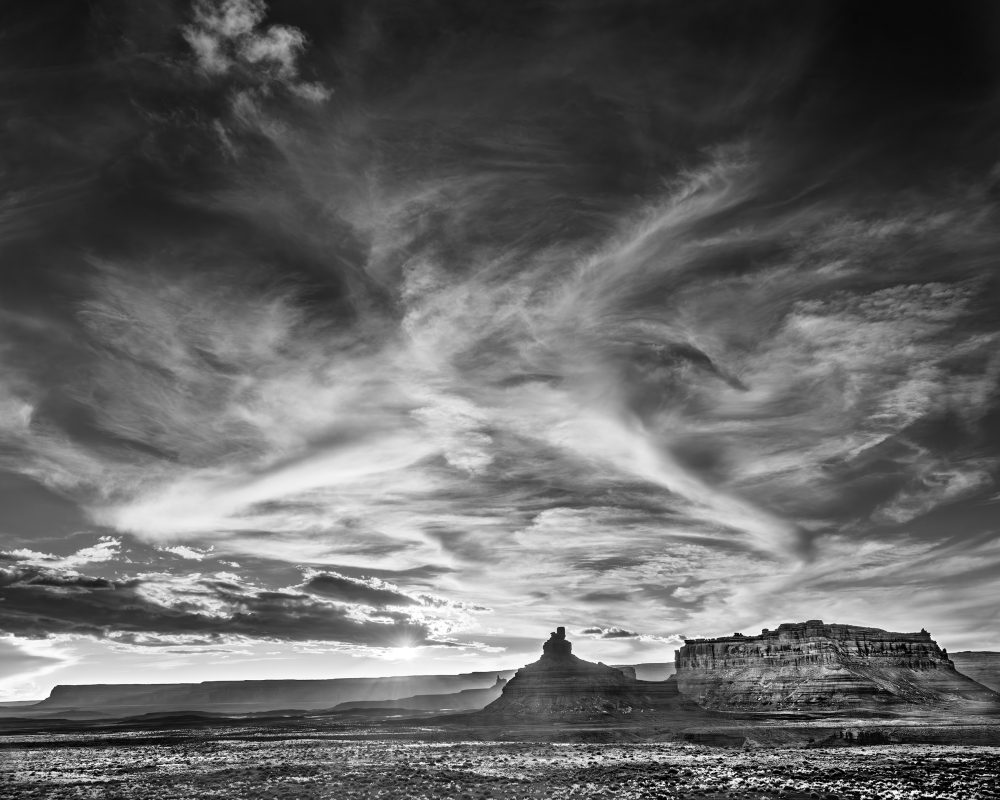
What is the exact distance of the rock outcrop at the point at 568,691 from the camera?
131 m

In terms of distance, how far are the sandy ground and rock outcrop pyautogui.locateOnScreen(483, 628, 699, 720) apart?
5002 cm

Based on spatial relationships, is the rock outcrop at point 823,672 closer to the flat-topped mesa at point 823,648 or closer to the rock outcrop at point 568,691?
the flat-topped mesa at point 823,648

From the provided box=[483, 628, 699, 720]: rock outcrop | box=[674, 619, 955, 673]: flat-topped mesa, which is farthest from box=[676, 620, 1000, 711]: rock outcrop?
box=[483, 628, 699, 720]: rock outcrop

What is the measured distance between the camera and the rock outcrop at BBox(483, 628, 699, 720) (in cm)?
13088

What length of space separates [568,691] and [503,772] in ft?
274

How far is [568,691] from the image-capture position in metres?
135

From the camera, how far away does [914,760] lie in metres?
61.1

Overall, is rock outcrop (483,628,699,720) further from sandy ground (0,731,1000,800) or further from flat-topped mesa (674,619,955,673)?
→ sandy ground (0,731,1000,800)

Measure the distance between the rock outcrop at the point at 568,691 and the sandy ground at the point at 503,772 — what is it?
50017 mm

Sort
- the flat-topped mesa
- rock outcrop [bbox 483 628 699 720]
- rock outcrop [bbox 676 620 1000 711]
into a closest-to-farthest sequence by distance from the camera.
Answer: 1. rock outcrop [bbox 483 628 699 720]
2. rock outcrop [bbox 676 620 1000 711]
3. the flat-topped mesa

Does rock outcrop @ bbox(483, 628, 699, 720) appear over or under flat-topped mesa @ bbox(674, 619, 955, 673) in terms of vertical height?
under

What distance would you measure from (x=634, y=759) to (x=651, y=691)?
8763 centimetres

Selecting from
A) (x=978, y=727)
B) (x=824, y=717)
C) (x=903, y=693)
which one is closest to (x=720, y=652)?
(x=903, y=693)

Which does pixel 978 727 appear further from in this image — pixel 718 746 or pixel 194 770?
pixel 194 770
